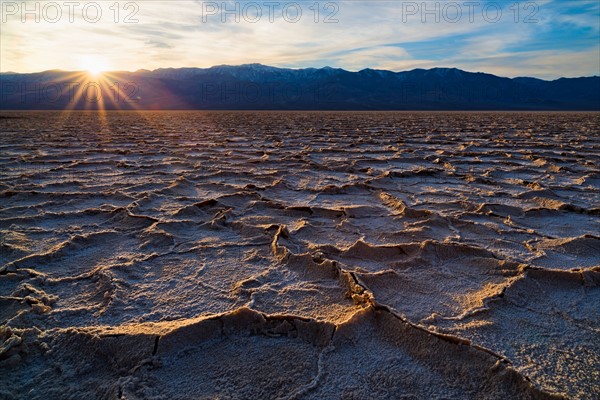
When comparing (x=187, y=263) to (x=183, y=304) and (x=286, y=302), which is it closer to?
(x=183, y=304)

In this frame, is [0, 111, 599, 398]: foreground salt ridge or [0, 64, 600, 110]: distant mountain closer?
[0, 111, 599, 398]: foreground salt ridge

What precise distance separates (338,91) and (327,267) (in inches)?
2758

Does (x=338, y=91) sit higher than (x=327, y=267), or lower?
higher

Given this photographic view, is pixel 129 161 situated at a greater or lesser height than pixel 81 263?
greater

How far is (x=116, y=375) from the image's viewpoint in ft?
3.14

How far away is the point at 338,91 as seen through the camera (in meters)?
68.3

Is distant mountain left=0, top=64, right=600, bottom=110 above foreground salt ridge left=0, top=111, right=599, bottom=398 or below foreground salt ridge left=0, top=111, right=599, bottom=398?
above

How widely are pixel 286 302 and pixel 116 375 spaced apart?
56 cm

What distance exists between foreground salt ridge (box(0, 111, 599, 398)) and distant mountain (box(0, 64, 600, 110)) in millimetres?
48991

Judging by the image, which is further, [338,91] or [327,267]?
[338,91]

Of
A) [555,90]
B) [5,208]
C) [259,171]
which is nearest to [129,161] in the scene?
[259,171]

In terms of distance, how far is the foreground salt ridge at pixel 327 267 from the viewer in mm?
1155

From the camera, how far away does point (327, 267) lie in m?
1.55

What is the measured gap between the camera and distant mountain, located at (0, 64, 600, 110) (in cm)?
5428
